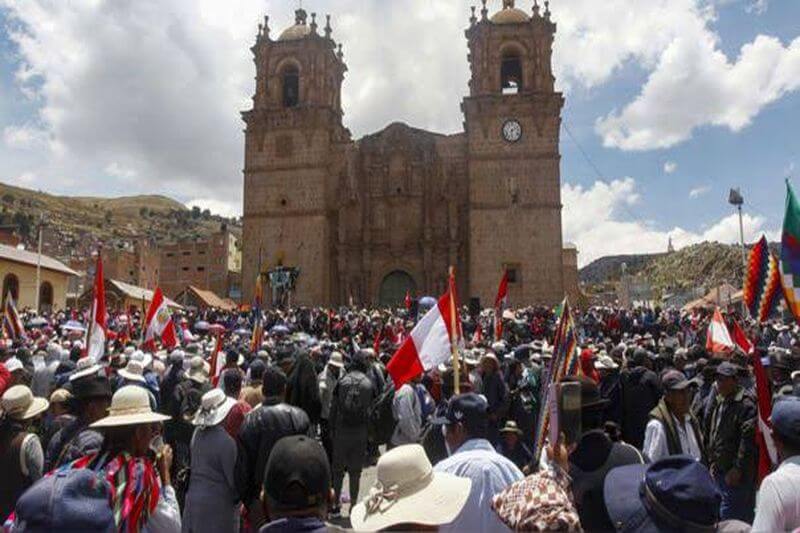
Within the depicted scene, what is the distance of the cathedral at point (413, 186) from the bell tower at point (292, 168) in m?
0.07

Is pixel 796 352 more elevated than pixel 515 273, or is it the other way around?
pixel 515 273

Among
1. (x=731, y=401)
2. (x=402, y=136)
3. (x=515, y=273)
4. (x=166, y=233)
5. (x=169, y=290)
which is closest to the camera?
(x=731, y=401)

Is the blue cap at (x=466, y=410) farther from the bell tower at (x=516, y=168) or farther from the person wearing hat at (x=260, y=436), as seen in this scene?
the bell tower at (x=516, y=168)

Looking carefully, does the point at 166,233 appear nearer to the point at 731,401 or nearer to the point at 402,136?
the point at 402,136

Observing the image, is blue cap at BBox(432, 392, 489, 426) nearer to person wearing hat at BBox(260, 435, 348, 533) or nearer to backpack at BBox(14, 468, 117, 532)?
person wearing hat at BBox(260, 435, 348, 533)

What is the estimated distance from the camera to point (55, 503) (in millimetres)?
2598

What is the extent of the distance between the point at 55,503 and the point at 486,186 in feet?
126

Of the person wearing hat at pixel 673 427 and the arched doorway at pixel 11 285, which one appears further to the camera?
the arched doorway at pixel 11 285

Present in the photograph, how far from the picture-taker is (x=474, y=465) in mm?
3736

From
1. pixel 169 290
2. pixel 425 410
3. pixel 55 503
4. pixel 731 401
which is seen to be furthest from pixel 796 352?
pixel 169 290

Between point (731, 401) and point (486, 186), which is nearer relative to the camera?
point (731, 401)

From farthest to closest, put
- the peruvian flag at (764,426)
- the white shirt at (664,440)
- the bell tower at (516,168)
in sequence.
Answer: the bell tower at (516,168) → the white shirt at (664,440) → the peruvian flag at (764,426)

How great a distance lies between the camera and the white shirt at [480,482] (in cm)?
355

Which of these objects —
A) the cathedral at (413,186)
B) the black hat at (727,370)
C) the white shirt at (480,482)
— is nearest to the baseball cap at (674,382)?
the black hat at (727,370)
